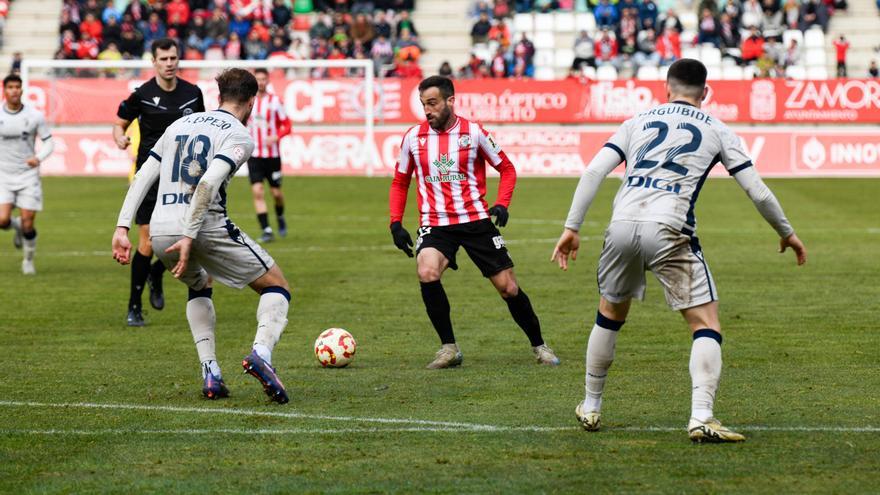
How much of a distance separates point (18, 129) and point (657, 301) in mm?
8278

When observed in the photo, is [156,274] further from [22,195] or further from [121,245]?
[121,245]

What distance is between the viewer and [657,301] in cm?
1423

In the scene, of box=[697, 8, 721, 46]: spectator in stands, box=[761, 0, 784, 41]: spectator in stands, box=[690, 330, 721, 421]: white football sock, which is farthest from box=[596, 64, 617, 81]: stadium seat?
box=[690, 330, 721, 421]: white football sock

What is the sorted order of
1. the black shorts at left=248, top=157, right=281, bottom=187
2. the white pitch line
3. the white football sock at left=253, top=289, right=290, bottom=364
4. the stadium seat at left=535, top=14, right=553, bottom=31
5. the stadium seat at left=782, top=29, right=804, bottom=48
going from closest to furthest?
the white pitch line, the white football sock at left=253, top=289, right=290, bottom=364, the black shorts at left=248, top=157, right=281, bottom=187, the stadium seat at left=782, top=29, right=804, bottom=48, the stadium seat at left=535, top=14, right=553, bottom=31

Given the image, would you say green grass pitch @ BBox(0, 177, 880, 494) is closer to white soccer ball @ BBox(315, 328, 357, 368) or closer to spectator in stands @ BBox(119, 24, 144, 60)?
white soccer ball @ BBox(315, 328, 357, 368)

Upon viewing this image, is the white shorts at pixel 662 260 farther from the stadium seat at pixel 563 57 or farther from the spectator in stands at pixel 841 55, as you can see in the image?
the stadium seat at pixel 563 57

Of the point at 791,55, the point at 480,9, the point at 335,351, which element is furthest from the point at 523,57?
the point at 335,351

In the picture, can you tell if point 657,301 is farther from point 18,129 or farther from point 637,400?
point 18,129

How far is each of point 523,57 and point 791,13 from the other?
829 cm

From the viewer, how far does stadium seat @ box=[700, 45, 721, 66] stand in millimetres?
39656

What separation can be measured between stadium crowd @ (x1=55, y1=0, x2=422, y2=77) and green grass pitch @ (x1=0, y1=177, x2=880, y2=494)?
22769 millimetres

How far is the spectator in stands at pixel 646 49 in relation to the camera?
130 ft

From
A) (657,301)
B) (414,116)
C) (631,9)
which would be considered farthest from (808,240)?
(631,9)

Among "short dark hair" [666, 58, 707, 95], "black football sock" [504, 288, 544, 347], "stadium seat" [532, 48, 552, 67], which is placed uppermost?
"short dark hair" [666, 58, 707, 95]
